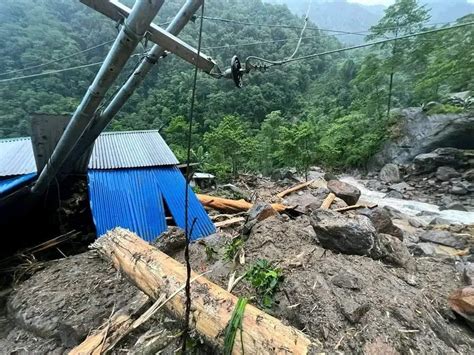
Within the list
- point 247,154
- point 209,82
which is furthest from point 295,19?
point 247,154

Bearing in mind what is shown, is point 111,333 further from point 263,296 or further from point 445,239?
point 445,239

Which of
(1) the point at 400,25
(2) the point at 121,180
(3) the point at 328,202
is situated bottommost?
(3) the point at 328,202

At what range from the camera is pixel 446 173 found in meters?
13.7

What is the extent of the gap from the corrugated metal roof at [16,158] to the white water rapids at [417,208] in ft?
36.7

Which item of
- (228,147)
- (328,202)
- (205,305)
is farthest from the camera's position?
(228,147)

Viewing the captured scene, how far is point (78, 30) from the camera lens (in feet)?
124

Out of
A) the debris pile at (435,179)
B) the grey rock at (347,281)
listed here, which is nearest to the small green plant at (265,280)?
the grey rock at (347,281)

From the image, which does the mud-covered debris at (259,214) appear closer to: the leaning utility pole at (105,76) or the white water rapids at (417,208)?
the leaning utility pole at (105,76)

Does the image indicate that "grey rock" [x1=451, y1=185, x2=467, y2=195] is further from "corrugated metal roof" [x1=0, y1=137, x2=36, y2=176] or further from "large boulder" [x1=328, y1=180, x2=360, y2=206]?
"corrugated metal roof" [x1=0, y1=137, x2=36, y2=176]

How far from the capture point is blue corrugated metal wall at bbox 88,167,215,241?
5.50 metres

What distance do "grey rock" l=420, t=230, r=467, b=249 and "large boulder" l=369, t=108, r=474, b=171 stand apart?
9.62 meters

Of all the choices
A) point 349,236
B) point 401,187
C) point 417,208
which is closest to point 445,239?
point 349,236

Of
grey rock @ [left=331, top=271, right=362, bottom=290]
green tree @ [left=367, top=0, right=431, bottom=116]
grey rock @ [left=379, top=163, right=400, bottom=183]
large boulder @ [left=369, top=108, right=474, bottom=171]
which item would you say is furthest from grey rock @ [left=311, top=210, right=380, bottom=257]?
green tree @ [left=367, top=0, right=431, bottom=116]

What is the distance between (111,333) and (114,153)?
5.30m
